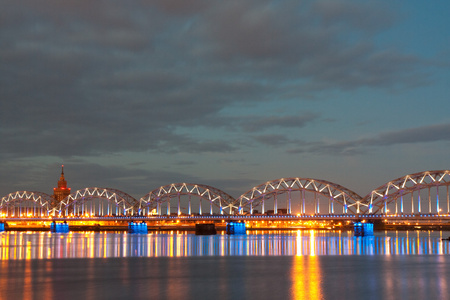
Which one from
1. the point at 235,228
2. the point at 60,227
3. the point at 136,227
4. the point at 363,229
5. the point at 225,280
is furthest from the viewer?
the point at 60,227

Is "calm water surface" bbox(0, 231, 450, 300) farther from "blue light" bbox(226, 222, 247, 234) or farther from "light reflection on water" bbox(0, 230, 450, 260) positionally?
"blue light" bbox(226, 222, 247, 234)

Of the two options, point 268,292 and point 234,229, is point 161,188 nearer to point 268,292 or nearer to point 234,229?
point 234,229

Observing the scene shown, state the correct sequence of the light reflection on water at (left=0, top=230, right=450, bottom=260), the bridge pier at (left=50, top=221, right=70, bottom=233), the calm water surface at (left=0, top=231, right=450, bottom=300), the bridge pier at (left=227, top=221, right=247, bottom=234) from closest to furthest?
1. the calm water surface at (left=0, top=231, right=450, bottom=300)
2. the light reflection on water at (left=0, top=230, right=450, bottom=260)
3. the bridge pier at (left=227, top=221, right=247, bottom=234)
4. the bridge pier at (left=50, top=221, right=70, bottom=233)

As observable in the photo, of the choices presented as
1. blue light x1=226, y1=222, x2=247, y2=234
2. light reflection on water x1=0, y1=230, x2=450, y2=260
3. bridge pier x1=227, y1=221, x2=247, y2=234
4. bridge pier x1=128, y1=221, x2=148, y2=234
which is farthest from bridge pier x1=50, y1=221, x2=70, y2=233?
light reflection on water x1=0, y1=230, x2=450, y2=260

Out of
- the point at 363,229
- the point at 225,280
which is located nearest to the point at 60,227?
the point at 363,229

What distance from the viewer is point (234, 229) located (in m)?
145

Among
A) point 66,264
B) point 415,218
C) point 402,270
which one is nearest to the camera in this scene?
point 402,270

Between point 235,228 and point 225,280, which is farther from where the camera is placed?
point 235,228

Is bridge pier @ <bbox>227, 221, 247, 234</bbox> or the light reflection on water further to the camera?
bridge pier @ <bbox>227, 221, 247, 234</bbox>

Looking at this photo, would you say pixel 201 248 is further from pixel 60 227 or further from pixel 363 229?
pixel 60 227

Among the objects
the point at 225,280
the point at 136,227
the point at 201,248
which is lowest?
the point at 201,248

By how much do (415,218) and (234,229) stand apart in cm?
4177

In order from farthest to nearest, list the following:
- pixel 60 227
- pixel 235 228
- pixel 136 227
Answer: pixel 60 227 → pixel 136 227 → pixel 235 228

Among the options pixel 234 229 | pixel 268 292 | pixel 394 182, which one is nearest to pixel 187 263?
pixel 268 292
